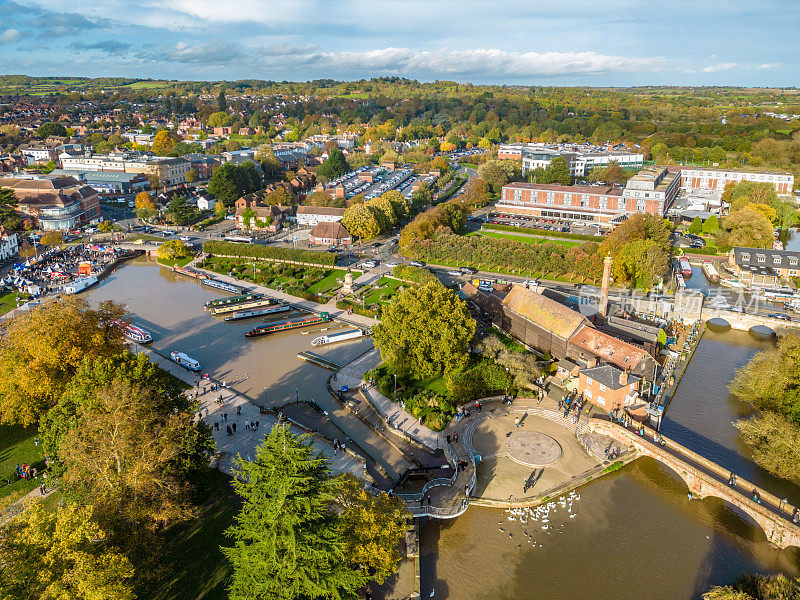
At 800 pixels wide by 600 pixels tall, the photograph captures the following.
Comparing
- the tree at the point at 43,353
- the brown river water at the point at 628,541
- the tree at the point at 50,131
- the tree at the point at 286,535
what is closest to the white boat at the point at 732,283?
the brown river water at the point at 628,541

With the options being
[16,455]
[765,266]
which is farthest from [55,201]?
[765,266]

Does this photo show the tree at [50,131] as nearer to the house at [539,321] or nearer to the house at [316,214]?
the house at [316,214]

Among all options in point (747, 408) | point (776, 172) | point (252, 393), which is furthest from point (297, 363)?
point (776, 172)

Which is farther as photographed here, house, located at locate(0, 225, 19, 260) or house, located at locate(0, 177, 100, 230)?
house, located at locate(0, 177, 100, 230)

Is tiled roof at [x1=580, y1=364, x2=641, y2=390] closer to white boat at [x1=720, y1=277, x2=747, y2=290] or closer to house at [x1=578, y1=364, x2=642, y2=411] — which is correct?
house at [x1=578, y1=364, x2=642, y2=411]

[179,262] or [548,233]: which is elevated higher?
[548,233]

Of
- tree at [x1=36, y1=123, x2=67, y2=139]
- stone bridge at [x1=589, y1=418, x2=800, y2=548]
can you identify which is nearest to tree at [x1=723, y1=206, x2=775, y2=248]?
stone bridge at [x1=589, y1=418, x2=800, y2=548]

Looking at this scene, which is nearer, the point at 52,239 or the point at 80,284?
the point at 80,284

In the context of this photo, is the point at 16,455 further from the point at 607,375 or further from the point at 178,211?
the point at 178,211
